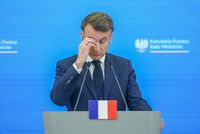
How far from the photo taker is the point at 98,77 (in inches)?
112

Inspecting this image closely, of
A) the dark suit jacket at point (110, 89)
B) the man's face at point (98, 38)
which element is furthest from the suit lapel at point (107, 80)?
the man's face at point (98, 38)

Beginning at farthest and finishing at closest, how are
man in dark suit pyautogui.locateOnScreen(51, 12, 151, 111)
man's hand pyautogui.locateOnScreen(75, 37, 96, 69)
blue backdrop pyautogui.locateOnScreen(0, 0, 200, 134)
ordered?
blue backdrop pyautogui.locateOnScreen(0, 0, 200, 134)
man in dark suit pyautogui.locateOnScreen(51, 12, 151, 111)
man's hand pyautogui.locateOnScreen(75, 37, 96, 69)

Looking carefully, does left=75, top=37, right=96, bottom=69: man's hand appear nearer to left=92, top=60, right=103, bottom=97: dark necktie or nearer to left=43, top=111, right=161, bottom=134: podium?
left=92, top=60, right=103, bottom=97: dark necktie

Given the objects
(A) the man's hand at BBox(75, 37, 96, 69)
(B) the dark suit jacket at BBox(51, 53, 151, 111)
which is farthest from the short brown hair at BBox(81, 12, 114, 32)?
(B) the dark suit jacket at BBox(51, 53, 151, 111)

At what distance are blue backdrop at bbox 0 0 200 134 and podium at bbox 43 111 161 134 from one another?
4.50 feet

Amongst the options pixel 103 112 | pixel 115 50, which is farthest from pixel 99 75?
pixel 103 112

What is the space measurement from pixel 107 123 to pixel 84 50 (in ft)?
2.33

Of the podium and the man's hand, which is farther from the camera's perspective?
the man's hand

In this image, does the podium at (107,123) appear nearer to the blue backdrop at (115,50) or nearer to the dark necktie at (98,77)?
the dark necktie at (98,77)

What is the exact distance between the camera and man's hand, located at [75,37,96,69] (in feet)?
8.46

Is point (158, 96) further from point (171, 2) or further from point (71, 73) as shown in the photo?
point (71, 73)

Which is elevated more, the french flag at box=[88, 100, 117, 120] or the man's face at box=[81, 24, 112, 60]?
the man's face at box=[81, 24, 112, 60]

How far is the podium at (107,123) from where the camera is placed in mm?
2047

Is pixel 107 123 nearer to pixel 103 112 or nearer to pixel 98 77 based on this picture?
pixel 103 112
